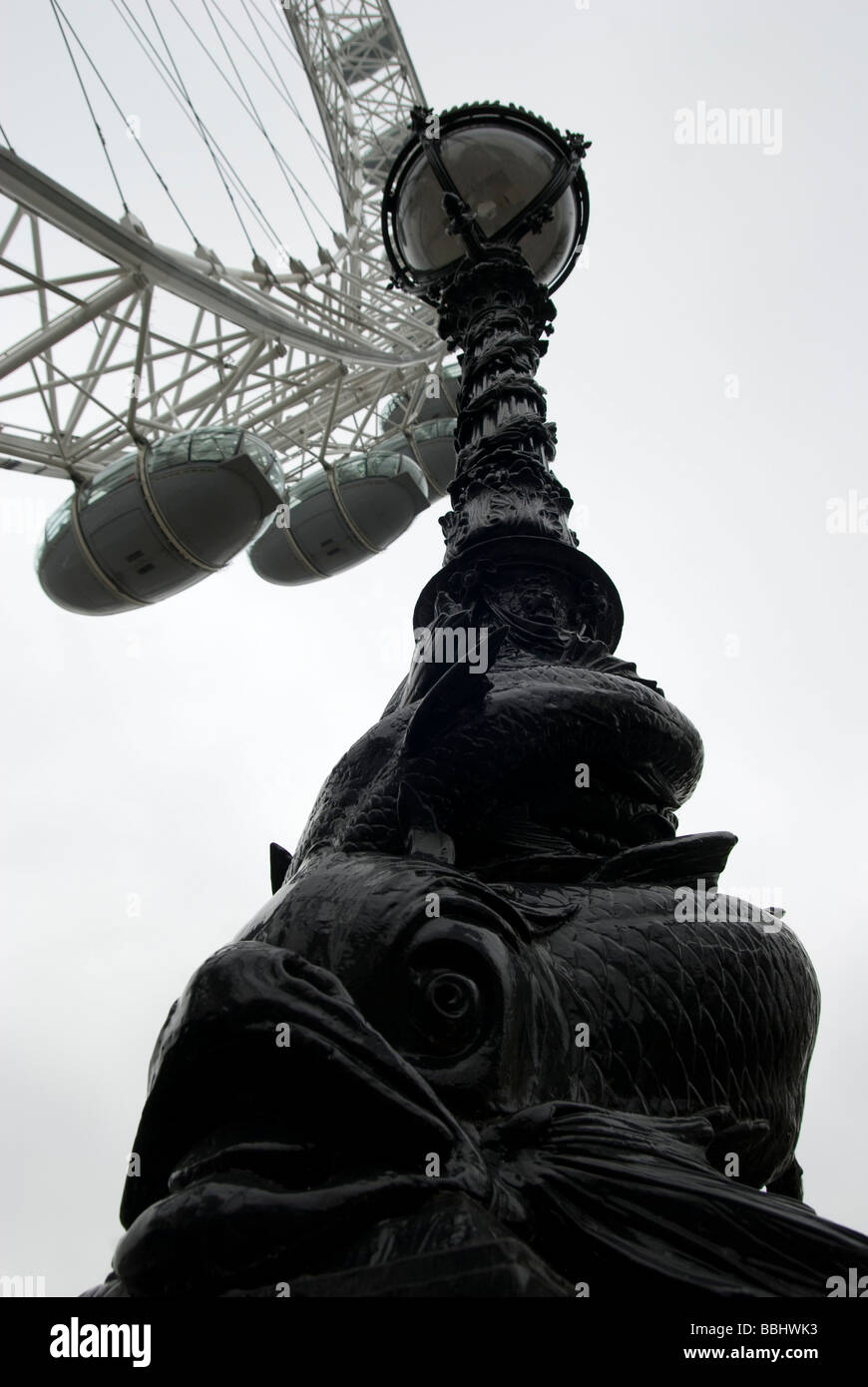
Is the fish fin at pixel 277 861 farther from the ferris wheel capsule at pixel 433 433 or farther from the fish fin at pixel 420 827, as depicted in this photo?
the ferris wheel capsule at pixel 433 433

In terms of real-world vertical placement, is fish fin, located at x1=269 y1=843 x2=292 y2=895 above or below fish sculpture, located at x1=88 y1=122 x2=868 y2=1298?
above

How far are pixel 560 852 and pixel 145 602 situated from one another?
34.4ft

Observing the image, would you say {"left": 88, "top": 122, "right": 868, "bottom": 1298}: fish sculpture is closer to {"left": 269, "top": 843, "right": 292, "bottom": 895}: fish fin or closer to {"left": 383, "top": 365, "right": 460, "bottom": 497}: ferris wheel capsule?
{"left": 269, "top": 843, "right": 292, "bottom": 895}: fish fin

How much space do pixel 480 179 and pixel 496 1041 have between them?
4715 mm

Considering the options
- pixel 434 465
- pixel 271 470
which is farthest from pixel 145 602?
pixel 434 465

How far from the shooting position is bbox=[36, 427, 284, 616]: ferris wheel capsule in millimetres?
11797

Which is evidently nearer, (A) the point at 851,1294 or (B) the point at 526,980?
(A) the point at 851,1294

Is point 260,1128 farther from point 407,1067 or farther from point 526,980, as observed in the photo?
point 526,980

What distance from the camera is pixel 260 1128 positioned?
1.66m

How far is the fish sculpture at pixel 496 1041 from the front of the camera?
5.02 feet

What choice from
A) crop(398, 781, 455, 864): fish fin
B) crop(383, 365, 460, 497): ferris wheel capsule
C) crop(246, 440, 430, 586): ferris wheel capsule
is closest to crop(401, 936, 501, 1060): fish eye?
crop(398, 781, 455, 864): fish fin

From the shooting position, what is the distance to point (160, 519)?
11.8 m

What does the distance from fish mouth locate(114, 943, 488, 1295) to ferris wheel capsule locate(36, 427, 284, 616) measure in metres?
10.5
